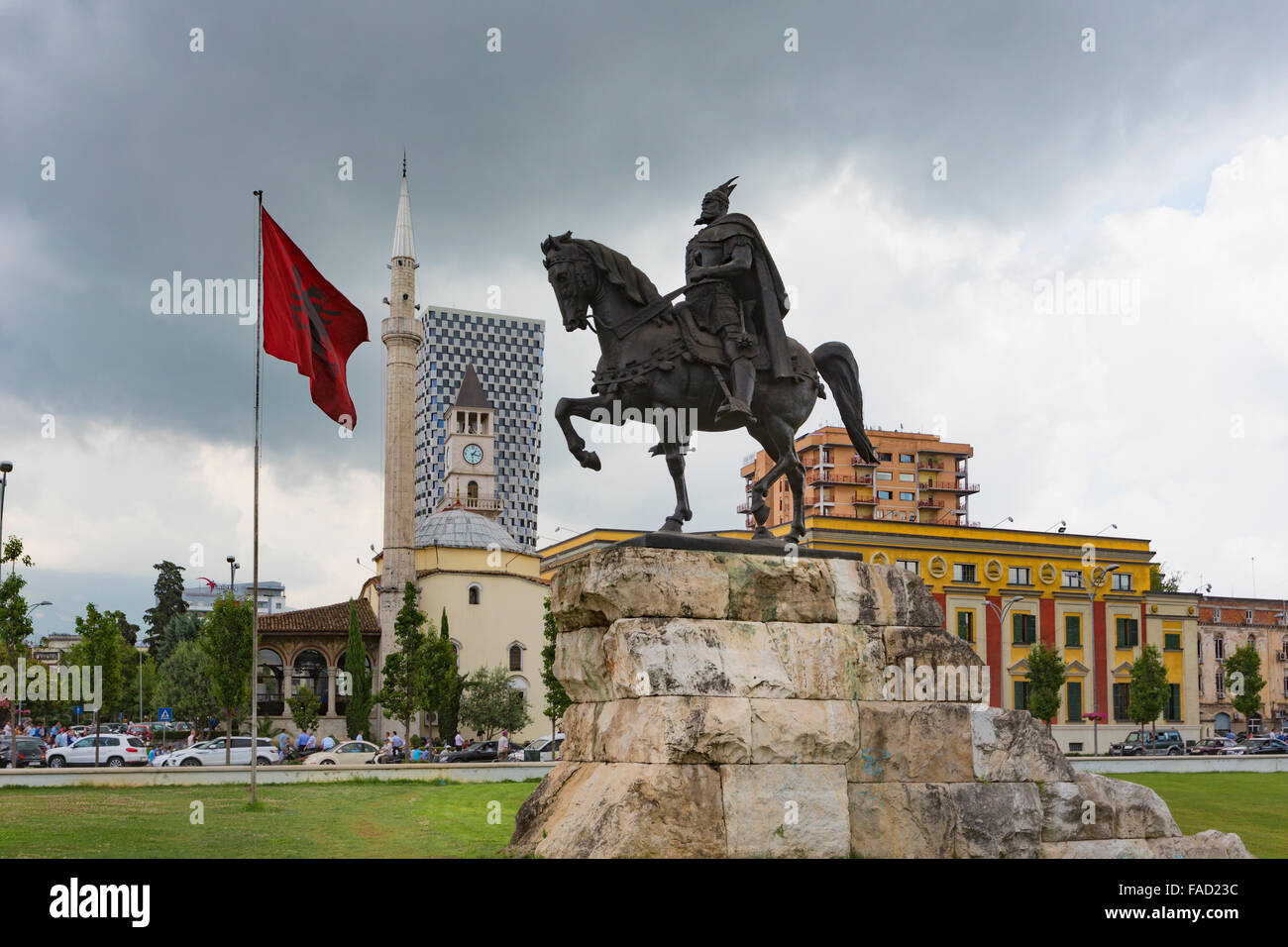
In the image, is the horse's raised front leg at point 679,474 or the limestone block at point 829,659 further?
the horse's raised front leg at point 679,474

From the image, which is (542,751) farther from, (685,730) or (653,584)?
(685,730)

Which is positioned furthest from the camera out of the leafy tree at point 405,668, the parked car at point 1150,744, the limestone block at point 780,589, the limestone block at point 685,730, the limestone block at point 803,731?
the parked car at point 1150,744

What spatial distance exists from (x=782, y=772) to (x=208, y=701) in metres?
55.6

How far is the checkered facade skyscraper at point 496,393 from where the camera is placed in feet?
506

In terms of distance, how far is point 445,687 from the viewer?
49906 millimetres

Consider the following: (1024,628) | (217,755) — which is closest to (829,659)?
(217,755)

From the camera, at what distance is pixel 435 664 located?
50031 mm

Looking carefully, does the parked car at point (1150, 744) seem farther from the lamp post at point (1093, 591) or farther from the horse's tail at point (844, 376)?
the horse's tail at point (844, 376)

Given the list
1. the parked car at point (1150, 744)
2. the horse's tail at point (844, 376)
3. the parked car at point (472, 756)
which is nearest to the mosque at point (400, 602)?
the parked car at point (472, 756)

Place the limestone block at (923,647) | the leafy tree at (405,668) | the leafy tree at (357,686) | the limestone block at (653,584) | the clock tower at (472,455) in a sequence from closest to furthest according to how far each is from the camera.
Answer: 1. the limestone block at (653,584)
2. the limestone block at (923,647)
3. the leafy tree at (405,668)
4. the leafy tree at (357,686)
5. the clock tower at (472,455)

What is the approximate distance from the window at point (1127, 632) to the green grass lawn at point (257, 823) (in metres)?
53.1

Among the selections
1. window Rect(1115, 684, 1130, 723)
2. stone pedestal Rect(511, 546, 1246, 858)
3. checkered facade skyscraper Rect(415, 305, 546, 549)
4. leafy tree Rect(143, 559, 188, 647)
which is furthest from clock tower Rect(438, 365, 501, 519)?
stone pedestal Rect(511, 546, 1246, 858)

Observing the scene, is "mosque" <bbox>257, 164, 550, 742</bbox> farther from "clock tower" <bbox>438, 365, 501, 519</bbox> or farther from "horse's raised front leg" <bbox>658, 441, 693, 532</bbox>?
"horse's raised front leg" <bbox>658, 441, 693, 532</bbox>
